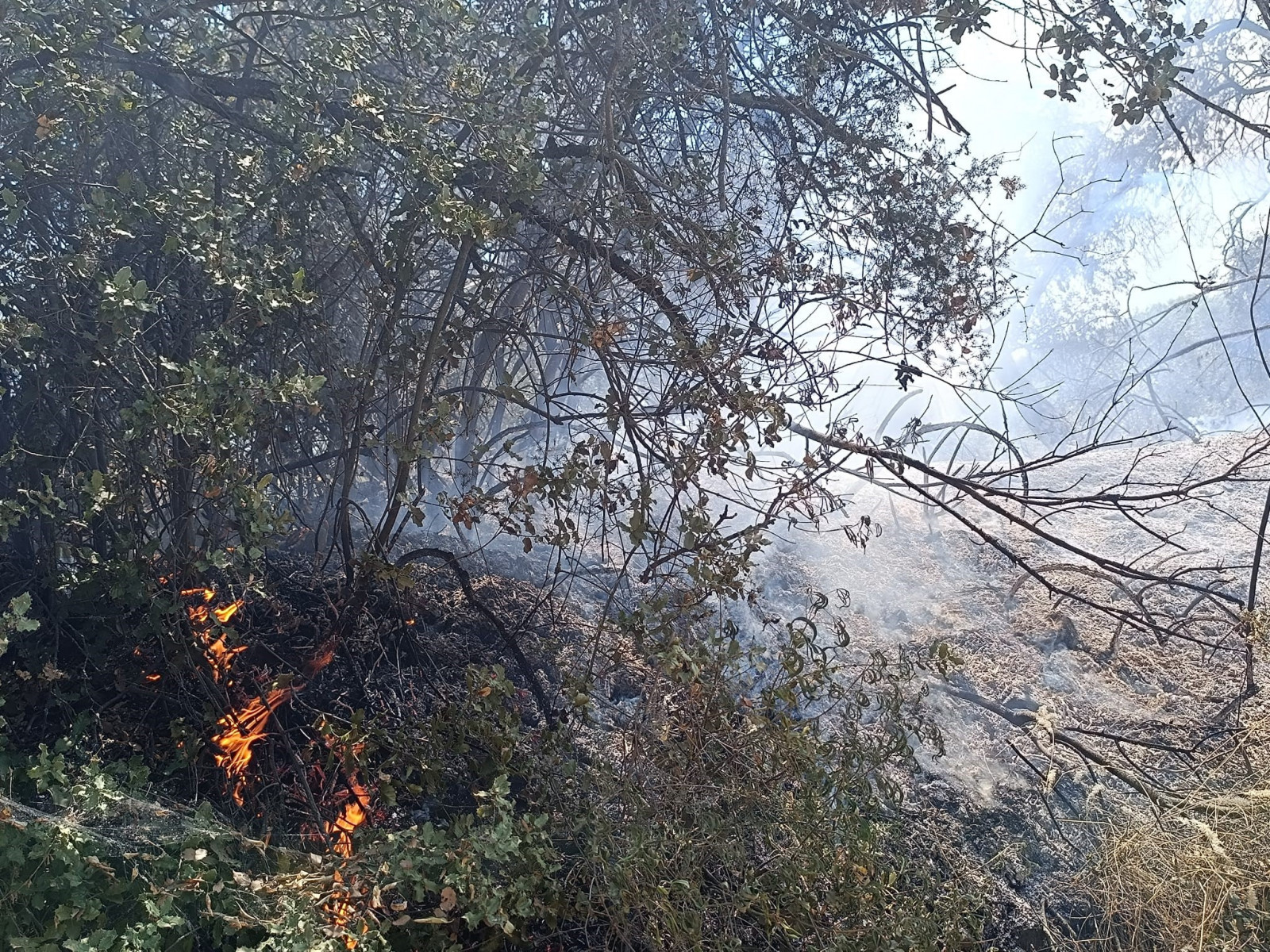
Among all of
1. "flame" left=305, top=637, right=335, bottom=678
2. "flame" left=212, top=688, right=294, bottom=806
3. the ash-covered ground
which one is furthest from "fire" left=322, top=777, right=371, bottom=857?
the ash-covered ground

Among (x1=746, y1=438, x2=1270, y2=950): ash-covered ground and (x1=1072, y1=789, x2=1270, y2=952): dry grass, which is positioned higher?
(x1=746, y1=438, x2=1270, y2=950): ash-covered ground

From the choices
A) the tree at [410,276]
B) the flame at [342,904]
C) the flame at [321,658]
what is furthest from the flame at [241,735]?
the flame at [342,904]

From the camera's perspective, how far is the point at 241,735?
290 centimetres

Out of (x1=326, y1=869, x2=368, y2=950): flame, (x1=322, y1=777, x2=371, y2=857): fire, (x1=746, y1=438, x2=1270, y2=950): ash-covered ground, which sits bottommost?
(x1=326, y1=869, x2=368, y2=950): flame

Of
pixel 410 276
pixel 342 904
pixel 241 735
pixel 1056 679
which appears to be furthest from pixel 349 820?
pixel 1056 679

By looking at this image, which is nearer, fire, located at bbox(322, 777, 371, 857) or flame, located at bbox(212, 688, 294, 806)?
fire, located at bbox(322, 777, 371, 857)

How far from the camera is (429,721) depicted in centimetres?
292

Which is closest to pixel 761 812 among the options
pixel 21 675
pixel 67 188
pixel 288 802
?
pixel 288 802

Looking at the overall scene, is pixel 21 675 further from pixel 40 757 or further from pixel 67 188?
pixel 67 188

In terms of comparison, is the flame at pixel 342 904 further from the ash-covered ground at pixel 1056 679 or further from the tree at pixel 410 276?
the ash-covered ground at pixel 1056 679

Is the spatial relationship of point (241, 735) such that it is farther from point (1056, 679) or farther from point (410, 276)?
point (1056, 679)

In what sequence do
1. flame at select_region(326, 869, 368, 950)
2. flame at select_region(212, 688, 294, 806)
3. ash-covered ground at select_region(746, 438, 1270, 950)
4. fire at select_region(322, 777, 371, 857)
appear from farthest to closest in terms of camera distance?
1. ash-covered ground at select_region(746, 438, 1270, 950)
2. flame at select_region(212, 688, 294, 806)
3. fire at select_region(322, 777, 371, 857)
4. flame at select_region(326, 869, 368, 950)

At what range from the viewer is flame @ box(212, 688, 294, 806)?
2.86m

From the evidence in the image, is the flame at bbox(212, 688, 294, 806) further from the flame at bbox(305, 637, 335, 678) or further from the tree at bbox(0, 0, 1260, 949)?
Result: the flame at bbox(305, 637, 335, 678)
